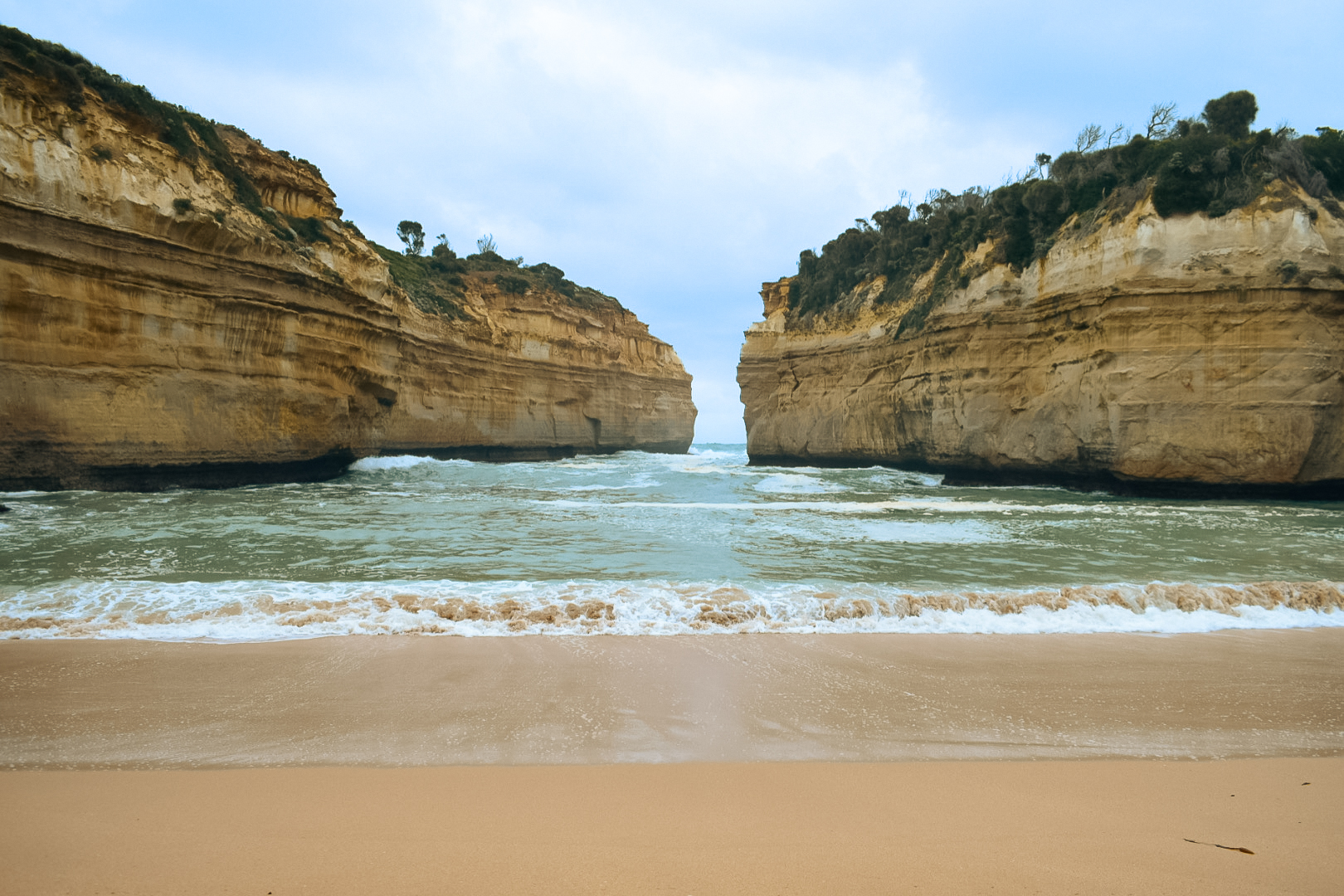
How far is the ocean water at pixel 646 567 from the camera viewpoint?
4.69 metres

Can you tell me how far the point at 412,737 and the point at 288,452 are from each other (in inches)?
650

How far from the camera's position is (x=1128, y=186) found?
14984 mm

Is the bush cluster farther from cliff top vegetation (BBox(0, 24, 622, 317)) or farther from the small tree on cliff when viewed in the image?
the small tree on cliff

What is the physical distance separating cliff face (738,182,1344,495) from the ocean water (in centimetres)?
155

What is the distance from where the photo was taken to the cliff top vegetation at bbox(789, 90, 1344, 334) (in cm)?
1346

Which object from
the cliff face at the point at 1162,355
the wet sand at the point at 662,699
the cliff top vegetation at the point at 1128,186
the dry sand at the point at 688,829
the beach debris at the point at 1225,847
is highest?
the cliff top vegetation at the point at 1128,186

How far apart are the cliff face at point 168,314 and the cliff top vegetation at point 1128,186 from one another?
1802cm

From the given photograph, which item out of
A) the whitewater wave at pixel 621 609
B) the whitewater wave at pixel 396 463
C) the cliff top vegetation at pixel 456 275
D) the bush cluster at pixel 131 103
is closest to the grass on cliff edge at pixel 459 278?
the cliff top vegetation at pixel 456 275

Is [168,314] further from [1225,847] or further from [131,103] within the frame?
[1225,847]

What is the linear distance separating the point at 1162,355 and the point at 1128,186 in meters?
4.26

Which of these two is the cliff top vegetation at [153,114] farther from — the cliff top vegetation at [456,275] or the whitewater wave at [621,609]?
the whitewater wave at [621,609]

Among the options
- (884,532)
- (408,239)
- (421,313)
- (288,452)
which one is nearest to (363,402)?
(288,452)

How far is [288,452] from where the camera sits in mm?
16797

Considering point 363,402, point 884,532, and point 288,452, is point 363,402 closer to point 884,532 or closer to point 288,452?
point 288,452
